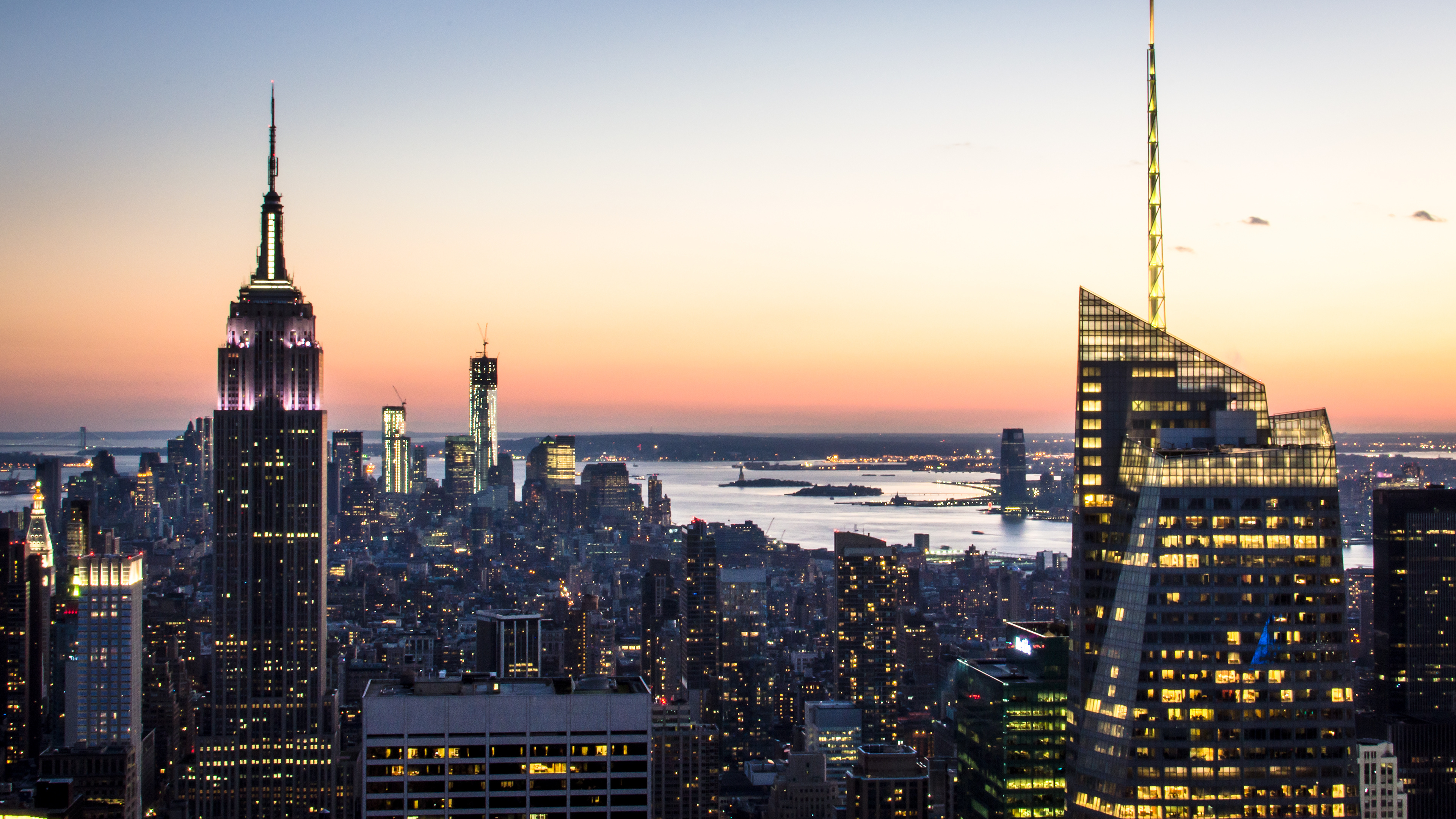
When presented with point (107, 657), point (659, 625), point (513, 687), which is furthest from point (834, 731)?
point (513, 687)

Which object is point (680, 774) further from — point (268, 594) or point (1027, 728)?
point (1027, 728)

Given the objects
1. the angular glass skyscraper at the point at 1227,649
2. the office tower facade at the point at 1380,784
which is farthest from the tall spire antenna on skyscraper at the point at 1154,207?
the office tower facade at the point at 1380,784

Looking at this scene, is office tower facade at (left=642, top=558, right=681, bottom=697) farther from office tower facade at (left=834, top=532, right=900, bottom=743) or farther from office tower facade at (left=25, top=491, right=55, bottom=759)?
office tower facade at (left=25, top=491, right=55, bottom=759)

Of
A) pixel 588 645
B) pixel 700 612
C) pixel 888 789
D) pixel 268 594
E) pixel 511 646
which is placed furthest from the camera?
pixel 700 612

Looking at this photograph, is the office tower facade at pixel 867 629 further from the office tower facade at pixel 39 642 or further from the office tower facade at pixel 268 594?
the office tower facade at pixel 39 642

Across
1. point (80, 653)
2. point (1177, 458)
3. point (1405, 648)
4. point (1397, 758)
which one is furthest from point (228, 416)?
point (1405, 648)

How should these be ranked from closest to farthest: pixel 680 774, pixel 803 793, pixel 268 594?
pixel 680 774 → pixel 268 594 → pixel 803 793

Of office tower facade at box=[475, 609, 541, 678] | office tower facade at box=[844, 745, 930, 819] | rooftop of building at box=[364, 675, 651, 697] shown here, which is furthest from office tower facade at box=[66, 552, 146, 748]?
rooftop of building at box=[364, 675, 651, 697]

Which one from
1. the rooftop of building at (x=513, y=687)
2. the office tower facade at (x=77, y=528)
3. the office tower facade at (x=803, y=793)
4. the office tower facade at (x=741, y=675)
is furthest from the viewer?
the office tower facade at (x=77, y=528)
